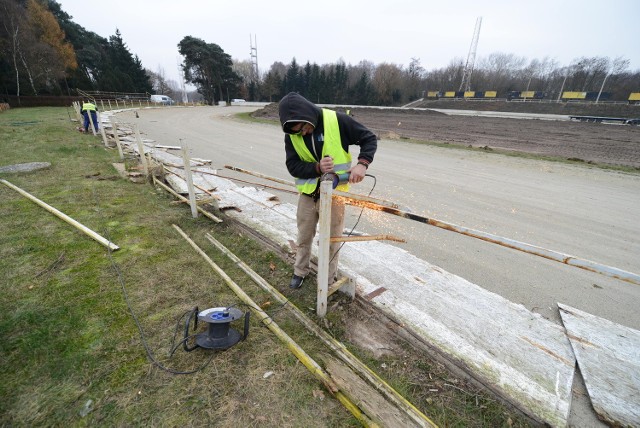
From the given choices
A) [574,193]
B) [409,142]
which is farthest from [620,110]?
[574,193]

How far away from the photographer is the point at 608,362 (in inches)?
92.8

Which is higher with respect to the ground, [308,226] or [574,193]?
[308,226]

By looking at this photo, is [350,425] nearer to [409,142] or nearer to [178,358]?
[178,358]

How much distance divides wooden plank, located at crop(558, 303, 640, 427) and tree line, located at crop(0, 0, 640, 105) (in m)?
45.5

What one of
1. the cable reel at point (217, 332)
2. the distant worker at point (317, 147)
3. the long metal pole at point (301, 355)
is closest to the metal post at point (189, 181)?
the long metal pole at point (301, 355)

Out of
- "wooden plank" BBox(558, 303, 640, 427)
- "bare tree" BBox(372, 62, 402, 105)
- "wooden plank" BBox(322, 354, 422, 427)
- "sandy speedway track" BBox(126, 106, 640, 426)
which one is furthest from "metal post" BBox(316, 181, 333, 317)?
"bare tree" BBox(372, 62, 402, 105)

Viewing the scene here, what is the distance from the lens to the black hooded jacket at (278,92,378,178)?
2390 millimetres

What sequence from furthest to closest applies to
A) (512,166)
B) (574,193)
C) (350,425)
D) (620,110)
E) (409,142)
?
(620,110), (409,142), (512,166), (574,193), (350,425)

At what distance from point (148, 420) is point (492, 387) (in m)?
2.50

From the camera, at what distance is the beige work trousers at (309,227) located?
286 cm

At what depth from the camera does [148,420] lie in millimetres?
1887

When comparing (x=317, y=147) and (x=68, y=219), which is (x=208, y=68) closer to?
(x=68, y=219)

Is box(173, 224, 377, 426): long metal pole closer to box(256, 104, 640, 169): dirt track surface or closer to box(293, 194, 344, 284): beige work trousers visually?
box(293, 194, 344, 284): beige work trousers

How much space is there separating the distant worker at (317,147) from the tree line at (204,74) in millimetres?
42891
